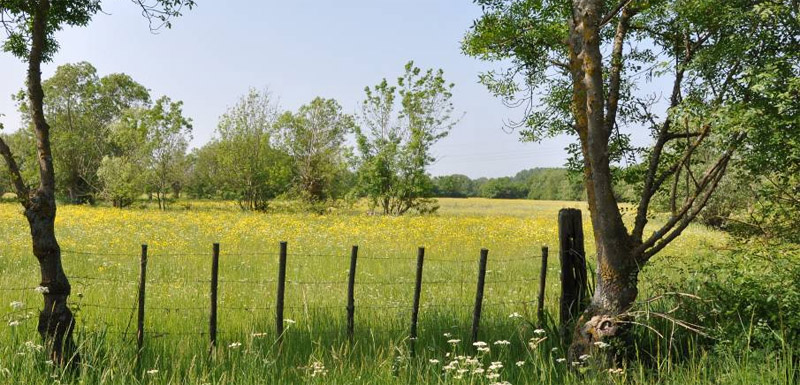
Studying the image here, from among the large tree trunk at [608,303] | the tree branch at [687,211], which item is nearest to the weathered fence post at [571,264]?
the large tree trunk at [608,303]

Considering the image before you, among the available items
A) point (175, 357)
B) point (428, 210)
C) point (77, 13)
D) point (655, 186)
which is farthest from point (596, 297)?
point (428, 210)

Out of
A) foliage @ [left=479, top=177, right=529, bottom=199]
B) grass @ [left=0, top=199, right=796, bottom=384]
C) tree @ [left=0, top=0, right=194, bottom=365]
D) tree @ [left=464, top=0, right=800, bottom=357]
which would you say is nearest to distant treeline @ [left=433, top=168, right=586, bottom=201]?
foliage @ [left=479, top=177, right=529, bottom=199]

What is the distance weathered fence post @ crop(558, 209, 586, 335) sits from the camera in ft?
26.2

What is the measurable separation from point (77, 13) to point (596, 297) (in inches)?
314

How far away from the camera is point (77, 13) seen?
7852mm

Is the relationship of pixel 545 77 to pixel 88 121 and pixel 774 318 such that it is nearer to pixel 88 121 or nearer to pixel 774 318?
pixel 774 318

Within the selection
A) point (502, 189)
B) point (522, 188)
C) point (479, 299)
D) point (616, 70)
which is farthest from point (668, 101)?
point (522, 188)

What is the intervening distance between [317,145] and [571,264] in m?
38.4

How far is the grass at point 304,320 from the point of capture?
19.8 ft

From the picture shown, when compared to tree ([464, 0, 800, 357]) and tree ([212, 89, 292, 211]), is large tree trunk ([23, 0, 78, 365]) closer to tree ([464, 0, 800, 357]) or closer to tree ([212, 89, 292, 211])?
tree ([464, 0, 800, 357])

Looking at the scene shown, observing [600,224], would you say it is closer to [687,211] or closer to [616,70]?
[687,211]

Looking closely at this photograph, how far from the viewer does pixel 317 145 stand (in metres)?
45.0

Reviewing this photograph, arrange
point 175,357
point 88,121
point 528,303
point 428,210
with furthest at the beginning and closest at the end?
point 88,121
point 428,210
point 528,303
point 175,357

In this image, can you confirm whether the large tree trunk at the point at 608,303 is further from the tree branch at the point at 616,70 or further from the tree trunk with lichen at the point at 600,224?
the tree branch at the point at 616,70
